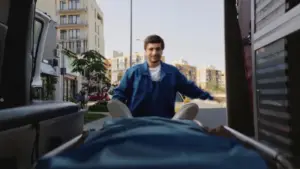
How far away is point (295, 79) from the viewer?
13.5ft

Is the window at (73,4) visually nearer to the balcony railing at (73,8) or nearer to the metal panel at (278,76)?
the balcony railing at (73,8)

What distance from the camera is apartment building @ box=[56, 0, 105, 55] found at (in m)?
62.5

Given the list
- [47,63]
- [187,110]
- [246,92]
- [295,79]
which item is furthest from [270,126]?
[47,63]

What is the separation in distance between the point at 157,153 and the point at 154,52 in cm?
180

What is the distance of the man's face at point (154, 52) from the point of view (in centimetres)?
342

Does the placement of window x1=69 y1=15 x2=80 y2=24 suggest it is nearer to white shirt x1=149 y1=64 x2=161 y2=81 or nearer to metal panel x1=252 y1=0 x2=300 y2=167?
metal panel x1=252 y1=0 x2=300 y2=167

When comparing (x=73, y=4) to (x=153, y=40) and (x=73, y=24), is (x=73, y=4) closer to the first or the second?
(x=73, y=24)

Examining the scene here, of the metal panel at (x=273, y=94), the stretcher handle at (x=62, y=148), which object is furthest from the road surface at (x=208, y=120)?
the stretcher handle at (x=62, y=148)

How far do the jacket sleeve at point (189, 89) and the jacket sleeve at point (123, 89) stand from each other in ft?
1.61

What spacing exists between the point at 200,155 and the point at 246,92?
3145mm

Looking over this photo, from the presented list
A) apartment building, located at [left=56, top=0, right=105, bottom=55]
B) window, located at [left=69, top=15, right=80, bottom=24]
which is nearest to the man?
apartment building, located at [left=56, top=0, right=105, bottom=55]

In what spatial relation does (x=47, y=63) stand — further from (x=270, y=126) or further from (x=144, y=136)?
(x=144, y=136)

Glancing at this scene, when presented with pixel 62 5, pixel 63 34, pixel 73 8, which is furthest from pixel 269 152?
pixel 62 5

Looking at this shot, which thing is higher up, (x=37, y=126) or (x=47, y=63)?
(x=47, y=63)
